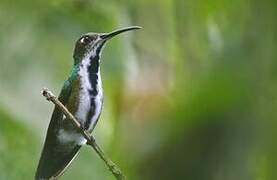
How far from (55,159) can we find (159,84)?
295 mm

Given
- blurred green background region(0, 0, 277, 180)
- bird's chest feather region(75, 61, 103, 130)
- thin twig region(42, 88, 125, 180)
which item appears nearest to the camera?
blurred green background region(0, 0, 277, 180)

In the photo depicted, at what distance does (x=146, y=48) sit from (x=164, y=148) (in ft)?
0.77

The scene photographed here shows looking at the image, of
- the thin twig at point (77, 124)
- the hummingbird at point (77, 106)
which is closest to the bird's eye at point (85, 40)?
the hummingbird at point (77, 106)

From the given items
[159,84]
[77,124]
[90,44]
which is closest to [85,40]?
[90,44]

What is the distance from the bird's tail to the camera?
612 mm

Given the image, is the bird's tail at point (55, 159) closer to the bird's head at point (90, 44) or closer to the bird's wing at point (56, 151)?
the bird's wing at point (56, 151)

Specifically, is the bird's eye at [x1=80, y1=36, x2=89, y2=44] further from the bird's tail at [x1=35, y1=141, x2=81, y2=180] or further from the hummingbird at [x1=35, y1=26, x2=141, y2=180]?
the bird's tail at [x1=35, y1=141, x2=81, y2=180]

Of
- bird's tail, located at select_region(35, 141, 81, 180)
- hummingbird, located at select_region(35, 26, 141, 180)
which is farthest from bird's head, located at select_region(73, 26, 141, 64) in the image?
bird's tail, located at select_region(35, 141, 81, 180)

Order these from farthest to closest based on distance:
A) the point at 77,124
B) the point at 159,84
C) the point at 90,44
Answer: the point at 90,44 < the point at 77,124 < the point at 159,84

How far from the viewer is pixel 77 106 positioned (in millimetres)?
693

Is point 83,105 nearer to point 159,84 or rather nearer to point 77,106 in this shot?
point 77,106

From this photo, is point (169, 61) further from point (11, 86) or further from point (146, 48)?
point (11, 86)

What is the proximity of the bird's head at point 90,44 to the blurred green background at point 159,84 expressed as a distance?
11 mm

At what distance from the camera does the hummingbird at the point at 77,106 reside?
63 cm
